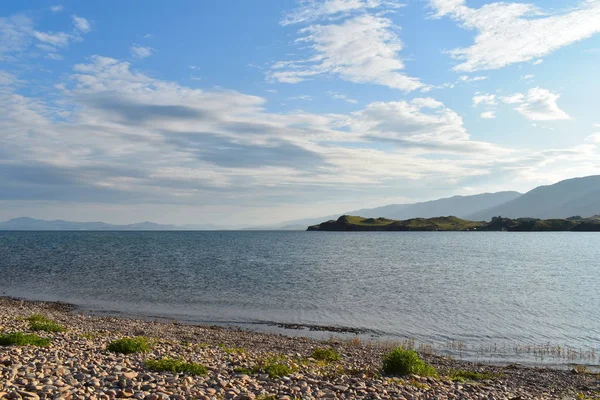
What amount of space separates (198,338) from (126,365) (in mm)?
12913

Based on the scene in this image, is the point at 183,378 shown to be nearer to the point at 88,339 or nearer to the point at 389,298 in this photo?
the point at 88,339

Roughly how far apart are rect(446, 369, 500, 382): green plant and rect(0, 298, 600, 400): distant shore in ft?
0.44

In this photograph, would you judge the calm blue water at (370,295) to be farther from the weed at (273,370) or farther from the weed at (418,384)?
the weed at (273,370)

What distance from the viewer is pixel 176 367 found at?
16469mm

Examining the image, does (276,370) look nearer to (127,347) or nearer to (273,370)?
(273,370)

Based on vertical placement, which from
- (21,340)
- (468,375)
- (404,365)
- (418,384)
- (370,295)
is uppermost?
(21,340)

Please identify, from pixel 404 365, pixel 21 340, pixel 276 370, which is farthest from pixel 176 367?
pixel 404 365

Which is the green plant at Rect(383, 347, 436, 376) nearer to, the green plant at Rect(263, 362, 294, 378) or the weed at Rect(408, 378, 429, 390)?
the weed at Rect(408, 378, 429, 390)

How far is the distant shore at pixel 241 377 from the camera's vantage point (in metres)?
13.4

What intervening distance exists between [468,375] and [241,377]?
12403 mm

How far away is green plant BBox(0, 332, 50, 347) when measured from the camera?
18.8m

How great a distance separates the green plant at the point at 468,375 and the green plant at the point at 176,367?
38.9 ft

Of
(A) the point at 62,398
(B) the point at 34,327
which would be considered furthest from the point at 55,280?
(A) the point at 62,398

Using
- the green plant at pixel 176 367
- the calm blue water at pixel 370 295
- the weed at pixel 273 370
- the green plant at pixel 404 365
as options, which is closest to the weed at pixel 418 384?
the green plant at pixel 404 365
